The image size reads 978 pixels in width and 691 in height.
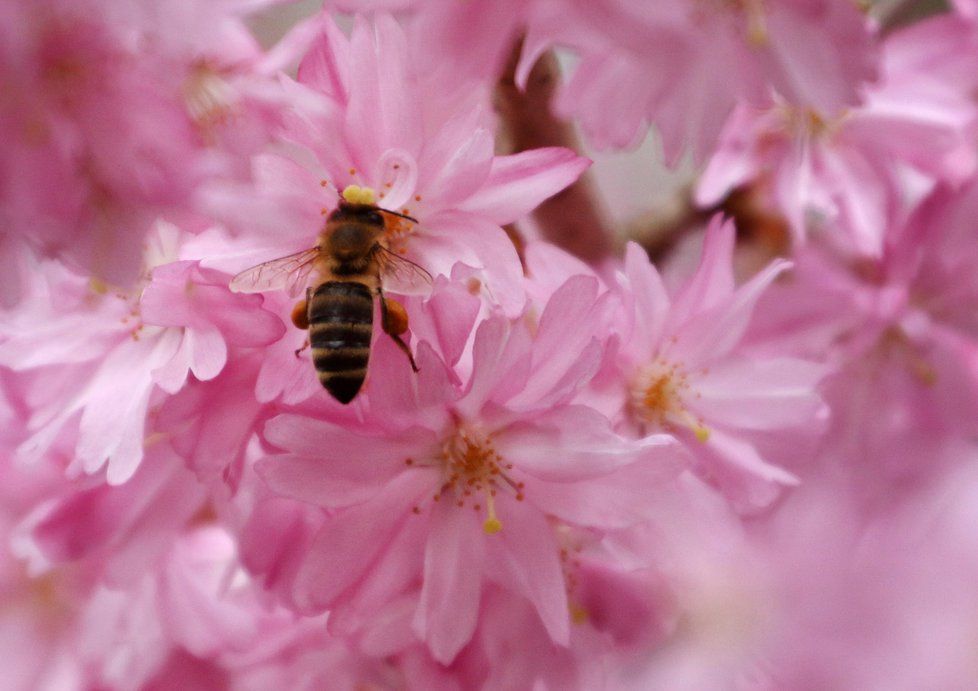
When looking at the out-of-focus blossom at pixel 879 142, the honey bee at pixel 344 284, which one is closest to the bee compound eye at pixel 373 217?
the honey bee at pixel 344 284

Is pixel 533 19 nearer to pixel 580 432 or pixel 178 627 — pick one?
pixel 580 432

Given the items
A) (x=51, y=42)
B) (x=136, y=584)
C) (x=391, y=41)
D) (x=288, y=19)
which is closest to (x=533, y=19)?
(x=391, y=41)

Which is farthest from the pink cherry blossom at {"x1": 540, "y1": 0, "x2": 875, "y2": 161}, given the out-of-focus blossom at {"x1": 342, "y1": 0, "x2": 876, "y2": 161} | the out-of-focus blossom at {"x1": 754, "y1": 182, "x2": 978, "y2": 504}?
the out-of-focus blossom at {"x1": 754, "y1": 182, "x2": 978, "y2": 504}

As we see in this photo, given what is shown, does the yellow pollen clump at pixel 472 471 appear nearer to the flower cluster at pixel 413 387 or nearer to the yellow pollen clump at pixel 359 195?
the flower cluster at pixel 413 387

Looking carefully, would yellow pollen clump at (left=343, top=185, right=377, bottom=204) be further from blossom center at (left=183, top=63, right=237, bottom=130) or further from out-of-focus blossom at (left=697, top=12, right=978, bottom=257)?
out-of-focus blossom at (left=697, top=12, right=978, bottom=257)

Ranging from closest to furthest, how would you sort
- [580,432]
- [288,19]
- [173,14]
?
[173,14] < [580,432] < [288,19]

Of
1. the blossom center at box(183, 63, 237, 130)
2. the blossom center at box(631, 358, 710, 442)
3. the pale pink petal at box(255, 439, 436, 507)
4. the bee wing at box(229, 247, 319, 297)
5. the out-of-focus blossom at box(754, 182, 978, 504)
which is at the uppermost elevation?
the blossom center at box(183, 63, 237, 130)
